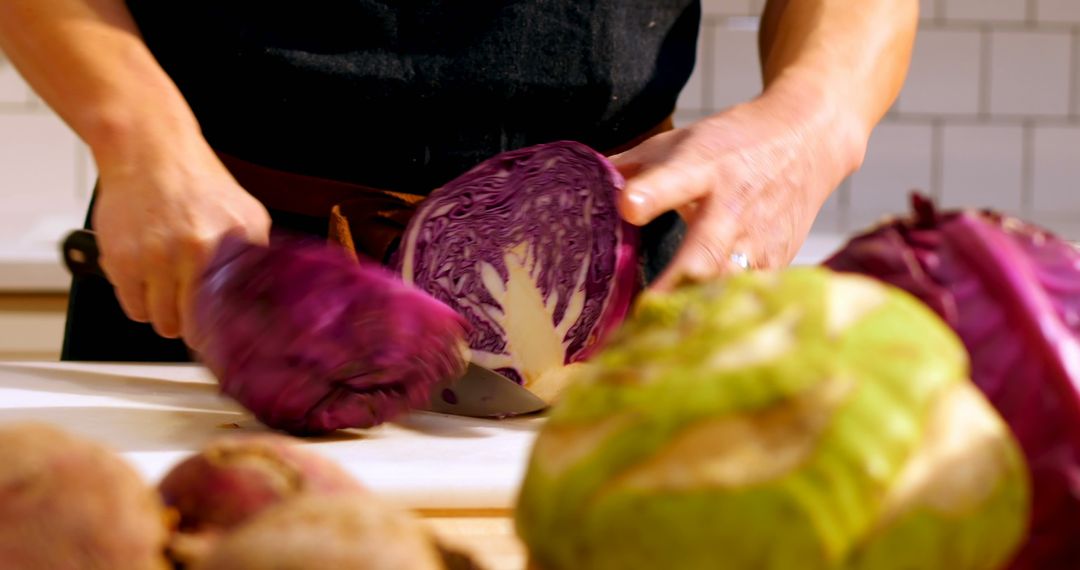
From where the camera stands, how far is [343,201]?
1246mm

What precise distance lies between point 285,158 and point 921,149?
6.23ft

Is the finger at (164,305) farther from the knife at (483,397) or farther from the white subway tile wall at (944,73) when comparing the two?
the white subway tile wall at (944,73)

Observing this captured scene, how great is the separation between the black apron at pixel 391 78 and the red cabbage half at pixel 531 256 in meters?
0.12

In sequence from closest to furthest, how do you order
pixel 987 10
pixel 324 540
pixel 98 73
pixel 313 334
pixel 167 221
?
pixel 324 540 < pixel 313 334 < pixel 167 221 < pixel 98 73 < pixel 987 10

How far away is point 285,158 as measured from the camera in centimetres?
131

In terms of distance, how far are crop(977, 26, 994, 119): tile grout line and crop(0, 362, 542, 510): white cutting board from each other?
6.85ft

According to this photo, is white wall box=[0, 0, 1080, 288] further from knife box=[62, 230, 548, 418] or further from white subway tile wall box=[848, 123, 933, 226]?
knife box=[62, 230, 548, 418]

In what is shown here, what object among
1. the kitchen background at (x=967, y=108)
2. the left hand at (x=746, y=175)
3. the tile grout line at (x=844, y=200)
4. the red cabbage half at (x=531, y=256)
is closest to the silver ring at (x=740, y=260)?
the left hand at (x=746, y=175)

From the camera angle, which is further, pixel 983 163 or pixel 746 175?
pixel 983 163

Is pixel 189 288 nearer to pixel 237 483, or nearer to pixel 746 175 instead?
pixel 746 175

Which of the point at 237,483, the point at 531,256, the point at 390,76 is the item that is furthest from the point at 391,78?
Result: the point at 237,483

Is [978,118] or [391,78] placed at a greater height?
[391,78]

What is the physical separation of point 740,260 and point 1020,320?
0.66 meters

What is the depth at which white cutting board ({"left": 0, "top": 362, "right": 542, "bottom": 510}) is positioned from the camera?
0.78 m
